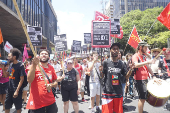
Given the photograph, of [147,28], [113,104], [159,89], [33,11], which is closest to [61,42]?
[113,104]

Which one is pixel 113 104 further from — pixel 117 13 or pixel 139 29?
pixel 117 13

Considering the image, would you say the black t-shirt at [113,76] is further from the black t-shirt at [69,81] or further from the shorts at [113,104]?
the black t-shirt at [69,81]

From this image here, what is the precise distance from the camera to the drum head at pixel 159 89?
10.8ft

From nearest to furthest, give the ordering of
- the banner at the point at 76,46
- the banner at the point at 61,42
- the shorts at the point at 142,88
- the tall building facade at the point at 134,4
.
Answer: the shorts at the point at 142,88 → the banner at the point at 61,42 → the banner at the point at 76,46 → the tall building facade at the point at 134,4

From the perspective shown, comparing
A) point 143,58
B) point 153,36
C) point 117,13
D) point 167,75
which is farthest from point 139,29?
point 117,13

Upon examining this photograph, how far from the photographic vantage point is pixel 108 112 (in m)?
3.30

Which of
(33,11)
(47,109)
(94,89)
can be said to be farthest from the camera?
(33,11)

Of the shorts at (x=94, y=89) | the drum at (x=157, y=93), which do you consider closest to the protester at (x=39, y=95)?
the drum at (x=157, y=93)

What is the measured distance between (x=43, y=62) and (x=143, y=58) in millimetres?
2468

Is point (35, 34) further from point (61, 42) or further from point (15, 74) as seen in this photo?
point (15, 74)

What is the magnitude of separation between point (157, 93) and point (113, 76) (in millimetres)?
993

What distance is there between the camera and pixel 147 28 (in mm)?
29828

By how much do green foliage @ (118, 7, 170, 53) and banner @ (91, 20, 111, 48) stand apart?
21648 millimetres

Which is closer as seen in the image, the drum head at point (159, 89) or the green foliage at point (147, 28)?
the drum head at point (159, 89)
